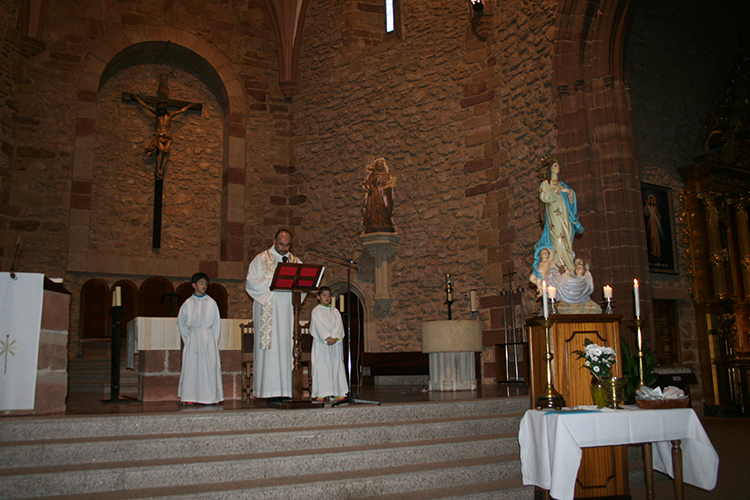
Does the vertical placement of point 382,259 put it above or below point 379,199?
below

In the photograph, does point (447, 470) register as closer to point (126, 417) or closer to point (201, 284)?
point (126, 417)

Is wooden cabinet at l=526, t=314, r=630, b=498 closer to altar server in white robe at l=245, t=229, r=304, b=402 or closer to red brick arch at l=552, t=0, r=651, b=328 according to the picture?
altar server in white robe at l=245, t=229, r=304, b=402

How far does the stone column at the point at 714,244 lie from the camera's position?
456 inches

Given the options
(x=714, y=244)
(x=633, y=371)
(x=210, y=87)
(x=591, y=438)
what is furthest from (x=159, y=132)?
(x=591, y=438)

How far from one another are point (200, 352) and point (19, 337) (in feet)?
6.70

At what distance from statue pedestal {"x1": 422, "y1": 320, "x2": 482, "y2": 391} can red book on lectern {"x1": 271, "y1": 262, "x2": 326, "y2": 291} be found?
346 cm

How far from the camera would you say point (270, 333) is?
6.85m

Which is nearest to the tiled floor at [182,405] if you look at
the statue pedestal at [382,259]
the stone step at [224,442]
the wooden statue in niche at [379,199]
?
the stone step at [224,442]

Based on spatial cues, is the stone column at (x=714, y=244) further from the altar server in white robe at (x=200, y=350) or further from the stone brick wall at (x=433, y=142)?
the altar server in white robe at (x=200, y=350)

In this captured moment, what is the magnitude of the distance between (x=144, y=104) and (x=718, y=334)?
12.2 metres

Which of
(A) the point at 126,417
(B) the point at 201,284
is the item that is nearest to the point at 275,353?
(B) the point at 201,284

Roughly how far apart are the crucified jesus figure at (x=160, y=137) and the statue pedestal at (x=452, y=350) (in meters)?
7.27

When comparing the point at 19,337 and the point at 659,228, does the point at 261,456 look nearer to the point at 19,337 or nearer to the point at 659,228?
the point at 19,337

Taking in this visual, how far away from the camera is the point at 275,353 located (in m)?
6.83
